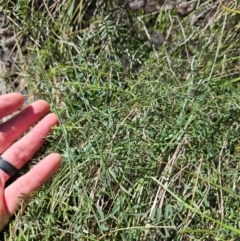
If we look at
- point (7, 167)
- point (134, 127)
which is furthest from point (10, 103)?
point (134, 127)

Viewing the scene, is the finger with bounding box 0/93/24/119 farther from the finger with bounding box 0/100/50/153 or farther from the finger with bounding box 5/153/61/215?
the finger with bounding box 5/153/61/215

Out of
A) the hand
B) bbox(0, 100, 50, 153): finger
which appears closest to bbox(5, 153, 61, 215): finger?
the hand

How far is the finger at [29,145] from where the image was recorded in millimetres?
1390

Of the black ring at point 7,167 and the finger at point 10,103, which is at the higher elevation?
the finger at point 10,103

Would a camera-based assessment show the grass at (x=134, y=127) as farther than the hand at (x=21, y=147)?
No

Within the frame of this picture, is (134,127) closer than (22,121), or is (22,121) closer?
(134,127)

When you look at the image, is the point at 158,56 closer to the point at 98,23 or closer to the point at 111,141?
the point at 98,23

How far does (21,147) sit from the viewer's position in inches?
54.9

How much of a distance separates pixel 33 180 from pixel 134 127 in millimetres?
272

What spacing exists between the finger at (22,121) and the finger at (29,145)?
39 mm

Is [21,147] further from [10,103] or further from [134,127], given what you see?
[134,127]

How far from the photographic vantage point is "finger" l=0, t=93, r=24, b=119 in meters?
1.43

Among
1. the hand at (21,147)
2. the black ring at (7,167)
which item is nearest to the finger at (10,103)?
the hand at (21,147)

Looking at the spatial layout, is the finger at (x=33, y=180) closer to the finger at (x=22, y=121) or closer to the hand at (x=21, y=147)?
the hand at (x=21, y=147)
